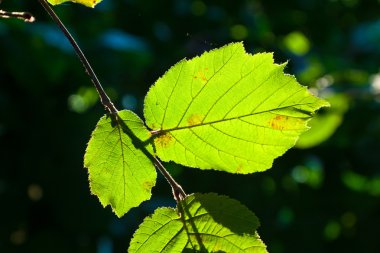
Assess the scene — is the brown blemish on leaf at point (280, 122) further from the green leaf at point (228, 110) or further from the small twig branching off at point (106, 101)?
the small twig branching off at point (106, 101)

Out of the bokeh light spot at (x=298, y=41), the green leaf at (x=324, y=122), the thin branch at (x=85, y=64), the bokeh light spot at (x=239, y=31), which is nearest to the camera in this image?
the thin branch at (x=85, y=64)

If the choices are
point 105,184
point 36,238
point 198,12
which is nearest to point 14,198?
point 36,238

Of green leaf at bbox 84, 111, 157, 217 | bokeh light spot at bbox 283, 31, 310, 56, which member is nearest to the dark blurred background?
bokeh light spot at bbox 283, 31, 310, 56

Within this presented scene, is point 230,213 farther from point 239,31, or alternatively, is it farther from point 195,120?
point 239,31

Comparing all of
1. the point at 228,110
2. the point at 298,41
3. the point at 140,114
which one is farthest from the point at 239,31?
the point at 228,110

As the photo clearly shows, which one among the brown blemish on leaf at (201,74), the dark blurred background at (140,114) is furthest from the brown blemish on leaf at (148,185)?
the dark blurred background at (140,114)

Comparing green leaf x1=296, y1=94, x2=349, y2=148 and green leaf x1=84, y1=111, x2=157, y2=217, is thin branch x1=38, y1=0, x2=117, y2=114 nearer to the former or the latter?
green leaf x1=84, y1=111, x2=157, y2=217

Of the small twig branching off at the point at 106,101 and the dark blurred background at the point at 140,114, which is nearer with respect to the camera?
the small twig branching off at the point at 106,101
